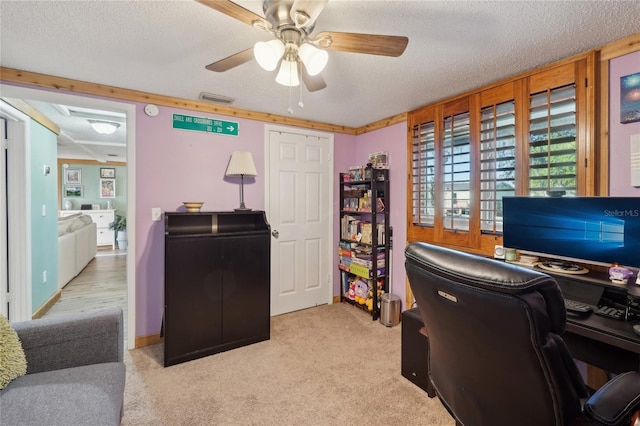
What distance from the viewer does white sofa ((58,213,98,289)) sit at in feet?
13.8

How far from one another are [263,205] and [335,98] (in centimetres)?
135

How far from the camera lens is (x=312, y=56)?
→ 137 cm

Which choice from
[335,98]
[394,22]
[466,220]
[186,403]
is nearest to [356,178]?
[335,98]

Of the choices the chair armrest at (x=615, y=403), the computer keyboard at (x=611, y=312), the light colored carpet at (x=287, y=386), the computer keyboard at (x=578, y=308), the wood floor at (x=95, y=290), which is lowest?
the light colored carpet at (x=287, y=386)

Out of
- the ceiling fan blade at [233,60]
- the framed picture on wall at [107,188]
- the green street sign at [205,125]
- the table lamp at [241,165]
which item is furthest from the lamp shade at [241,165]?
the framed picture on wall at [107,188]

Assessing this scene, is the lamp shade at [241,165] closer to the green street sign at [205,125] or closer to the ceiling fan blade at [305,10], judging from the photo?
the green street sign at [205,125]

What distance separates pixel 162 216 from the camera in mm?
2787

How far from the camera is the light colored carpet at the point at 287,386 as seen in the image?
1804 mm

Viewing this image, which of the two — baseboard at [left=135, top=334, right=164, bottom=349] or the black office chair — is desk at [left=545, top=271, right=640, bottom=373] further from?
baseboard at [left=135, top=334, right=164, bottom=349]

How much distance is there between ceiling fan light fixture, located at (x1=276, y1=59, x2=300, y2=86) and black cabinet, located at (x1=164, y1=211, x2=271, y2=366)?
148 cm

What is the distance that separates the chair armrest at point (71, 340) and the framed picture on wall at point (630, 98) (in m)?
3.13

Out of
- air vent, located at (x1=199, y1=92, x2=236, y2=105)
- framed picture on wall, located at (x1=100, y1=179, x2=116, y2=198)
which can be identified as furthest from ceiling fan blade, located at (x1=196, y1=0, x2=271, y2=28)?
framed picture on wall, located at (x1=100, y1=179, x2=116, y2=198)

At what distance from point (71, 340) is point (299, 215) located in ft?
7.74

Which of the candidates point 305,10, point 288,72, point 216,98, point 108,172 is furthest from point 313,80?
point 108,172
